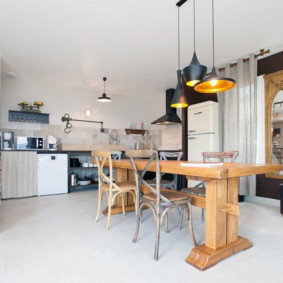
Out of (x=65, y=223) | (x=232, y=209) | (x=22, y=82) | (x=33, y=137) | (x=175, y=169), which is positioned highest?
(x=22, y=82)

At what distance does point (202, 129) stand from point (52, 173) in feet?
10.5

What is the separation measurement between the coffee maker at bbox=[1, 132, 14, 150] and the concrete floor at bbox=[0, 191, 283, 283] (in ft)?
5.43

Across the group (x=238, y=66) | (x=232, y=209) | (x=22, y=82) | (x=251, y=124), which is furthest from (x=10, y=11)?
(x=251, y=124)

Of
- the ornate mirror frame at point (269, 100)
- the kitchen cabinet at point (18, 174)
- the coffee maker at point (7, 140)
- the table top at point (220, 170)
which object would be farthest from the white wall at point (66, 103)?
the table top at point (220, 170)

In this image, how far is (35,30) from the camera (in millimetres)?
2836

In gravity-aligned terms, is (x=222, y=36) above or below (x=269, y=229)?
above

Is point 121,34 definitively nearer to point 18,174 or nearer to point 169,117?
point 169,117

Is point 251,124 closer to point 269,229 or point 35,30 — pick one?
point 269,229

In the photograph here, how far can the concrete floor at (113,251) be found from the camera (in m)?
1.51

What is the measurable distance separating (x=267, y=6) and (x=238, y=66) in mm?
1511

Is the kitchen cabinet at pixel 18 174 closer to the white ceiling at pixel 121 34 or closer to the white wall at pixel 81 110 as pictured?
the white wall at pixel 81 110

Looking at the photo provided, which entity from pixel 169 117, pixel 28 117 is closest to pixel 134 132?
pixel 169 117

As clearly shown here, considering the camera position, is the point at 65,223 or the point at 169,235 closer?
the point at 169,235

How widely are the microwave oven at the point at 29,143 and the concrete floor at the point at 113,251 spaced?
171 centimetres
